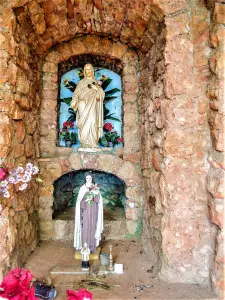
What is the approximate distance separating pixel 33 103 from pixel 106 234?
208 centimetres

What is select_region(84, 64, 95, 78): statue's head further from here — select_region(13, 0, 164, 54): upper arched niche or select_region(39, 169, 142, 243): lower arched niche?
select_region(39, 169, 142, 243): lower arched niche

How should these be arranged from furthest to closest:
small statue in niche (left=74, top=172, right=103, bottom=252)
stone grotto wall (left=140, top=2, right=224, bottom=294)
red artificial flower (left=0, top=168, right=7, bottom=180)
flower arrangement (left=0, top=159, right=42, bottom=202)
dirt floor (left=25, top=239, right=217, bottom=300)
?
small statue in niche (left=74, top=172, right=103, bottom=252) < stone grotto wall (left=140, top=2, right=224, bottom=294) < dirt floor (left=25, top=239, right=217, bottom=300) < flower arrangement (left=0, top=159, right=42, bottom=202) < red artificial flower (left=0, top=168, right=7, bottom=180)

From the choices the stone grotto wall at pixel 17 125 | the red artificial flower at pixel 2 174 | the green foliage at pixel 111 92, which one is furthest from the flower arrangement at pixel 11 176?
the green foliage at pixel 111 92

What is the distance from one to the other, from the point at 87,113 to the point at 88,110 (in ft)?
0.15

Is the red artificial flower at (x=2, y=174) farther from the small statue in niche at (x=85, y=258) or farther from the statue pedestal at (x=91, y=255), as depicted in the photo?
the statue pedestal at (x=91, y=255)

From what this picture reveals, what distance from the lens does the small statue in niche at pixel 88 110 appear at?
383 cm

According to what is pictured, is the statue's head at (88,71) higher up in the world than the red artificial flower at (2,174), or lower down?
higher up

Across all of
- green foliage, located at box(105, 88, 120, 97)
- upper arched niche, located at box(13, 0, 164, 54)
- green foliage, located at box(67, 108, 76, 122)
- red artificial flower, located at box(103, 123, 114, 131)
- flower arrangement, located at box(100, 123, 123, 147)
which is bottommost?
flower arrangement, located at box(100, 123, 123, 147)

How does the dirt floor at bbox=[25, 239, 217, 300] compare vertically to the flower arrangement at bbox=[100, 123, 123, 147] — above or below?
below

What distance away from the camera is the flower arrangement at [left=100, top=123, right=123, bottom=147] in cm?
414

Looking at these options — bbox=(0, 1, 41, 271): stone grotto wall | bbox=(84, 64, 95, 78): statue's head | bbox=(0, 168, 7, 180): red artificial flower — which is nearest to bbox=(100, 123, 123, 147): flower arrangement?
bbox=(84, 64, 95, 78): statue's head

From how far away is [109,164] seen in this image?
12.4 feet

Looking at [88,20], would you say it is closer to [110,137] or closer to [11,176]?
[110,137]

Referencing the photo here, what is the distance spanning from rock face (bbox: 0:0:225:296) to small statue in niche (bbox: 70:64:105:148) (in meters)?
0.59
